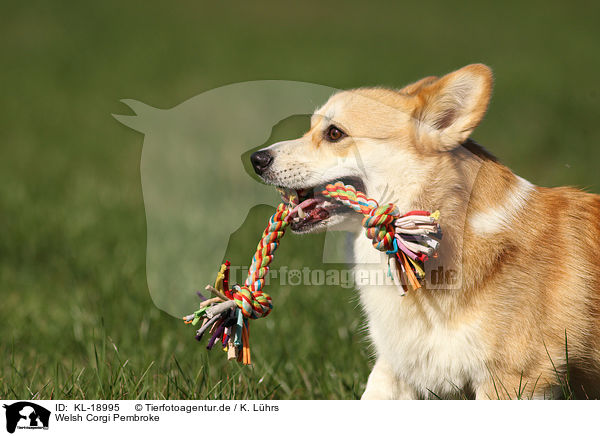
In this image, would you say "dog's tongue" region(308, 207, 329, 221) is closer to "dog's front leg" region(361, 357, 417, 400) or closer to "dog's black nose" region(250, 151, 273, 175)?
"dog's black nose" region(250, 151, 273, 175)

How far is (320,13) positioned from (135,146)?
2908mm

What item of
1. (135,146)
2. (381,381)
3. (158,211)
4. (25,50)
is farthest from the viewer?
(25,50)

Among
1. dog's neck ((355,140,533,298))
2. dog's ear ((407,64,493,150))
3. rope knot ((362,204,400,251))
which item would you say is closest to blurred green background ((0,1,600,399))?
dog's ear ((407,64,493,150))

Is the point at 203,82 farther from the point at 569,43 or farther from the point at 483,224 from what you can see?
the point at 483,224

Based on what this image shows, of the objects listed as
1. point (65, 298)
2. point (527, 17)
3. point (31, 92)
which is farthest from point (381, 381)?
point (31, 92)

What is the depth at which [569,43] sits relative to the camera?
27.9ft

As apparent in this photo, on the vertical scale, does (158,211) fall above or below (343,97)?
below

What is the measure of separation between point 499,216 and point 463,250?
189mm

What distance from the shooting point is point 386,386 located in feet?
8.87

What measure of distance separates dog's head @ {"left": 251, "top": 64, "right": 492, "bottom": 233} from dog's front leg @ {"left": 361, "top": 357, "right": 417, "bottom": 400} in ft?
1.99

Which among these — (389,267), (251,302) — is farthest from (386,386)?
(251,302)
